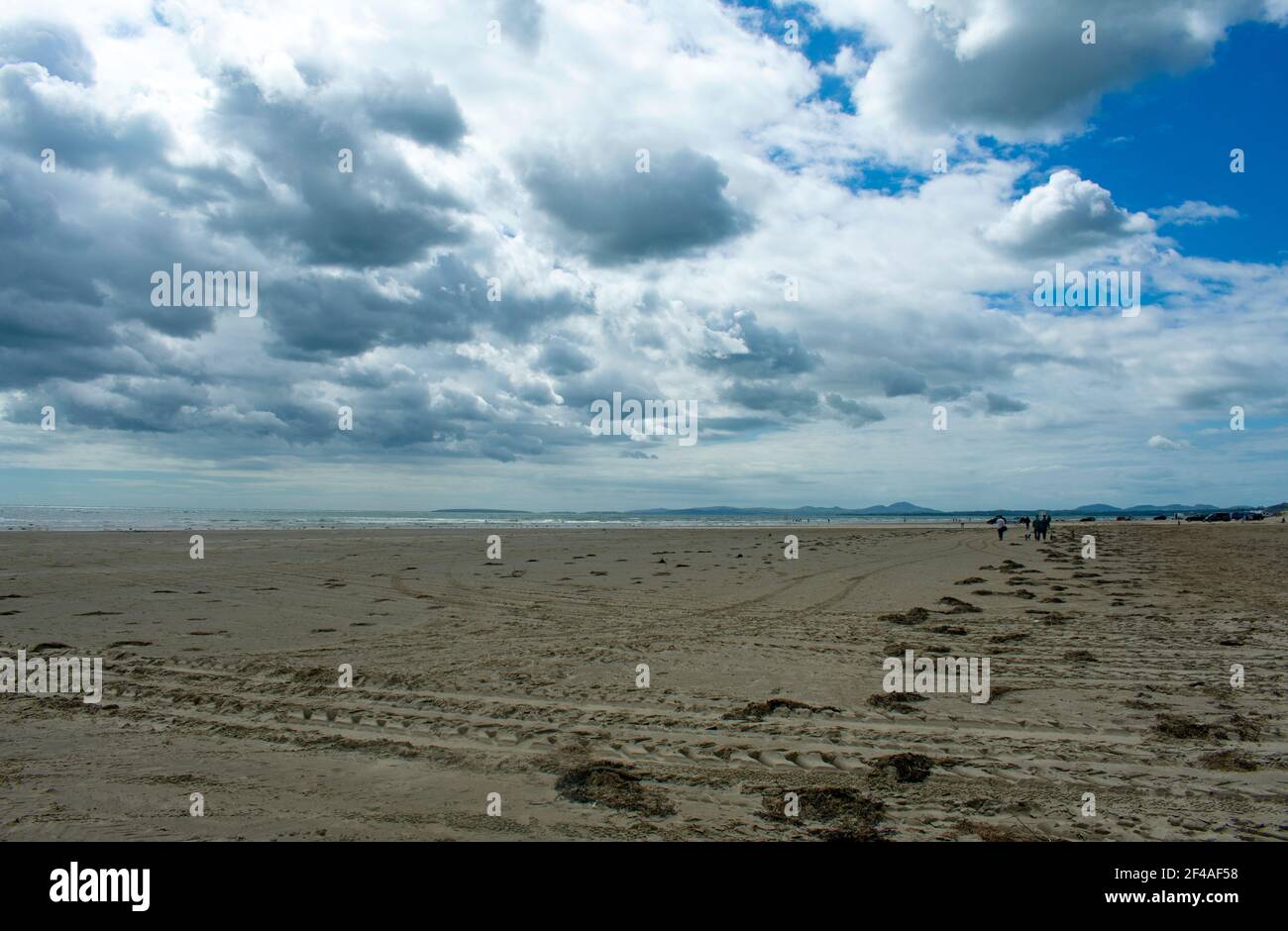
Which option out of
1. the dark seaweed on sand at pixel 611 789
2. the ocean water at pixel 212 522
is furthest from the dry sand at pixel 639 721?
the ocean water at pixel 212 522

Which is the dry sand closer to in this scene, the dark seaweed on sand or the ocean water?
the dark seaweed on sand

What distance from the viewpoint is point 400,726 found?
8492 millimetres

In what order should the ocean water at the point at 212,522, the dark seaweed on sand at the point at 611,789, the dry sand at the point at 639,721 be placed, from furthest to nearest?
the ocean water at the point at 212,522 < the dark seaweed on sand at the point at 611,789 < the dry sand at the point at 639,721

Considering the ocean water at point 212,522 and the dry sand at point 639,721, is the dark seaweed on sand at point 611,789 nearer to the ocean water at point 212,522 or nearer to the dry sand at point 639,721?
the dry sand at point 639,721

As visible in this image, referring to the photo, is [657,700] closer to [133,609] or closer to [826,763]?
[826,763]

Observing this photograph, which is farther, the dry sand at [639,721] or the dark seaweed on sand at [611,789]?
the dark seaweed on sand at [611,789]

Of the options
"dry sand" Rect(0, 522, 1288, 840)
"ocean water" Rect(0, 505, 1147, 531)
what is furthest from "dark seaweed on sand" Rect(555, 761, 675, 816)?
"ocean water" Rect(0, 505, 1147, 531)

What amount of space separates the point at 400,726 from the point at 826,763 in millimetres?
5106

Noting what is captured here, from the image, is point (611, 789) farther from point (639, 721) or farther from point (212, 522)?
point (212, 522)

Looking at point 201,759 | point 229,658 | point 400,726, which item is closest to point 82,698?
point 229,658

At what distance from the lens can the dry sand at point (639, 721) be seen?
6.11 meters

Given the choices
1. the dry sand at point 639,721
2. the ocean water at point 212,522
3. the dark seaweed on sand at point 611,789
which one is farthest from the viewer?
the ocean water at point 212,522

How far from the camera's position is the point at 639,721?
870 cm

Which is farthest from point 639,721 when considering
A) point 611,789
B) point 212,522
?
point 212,522
